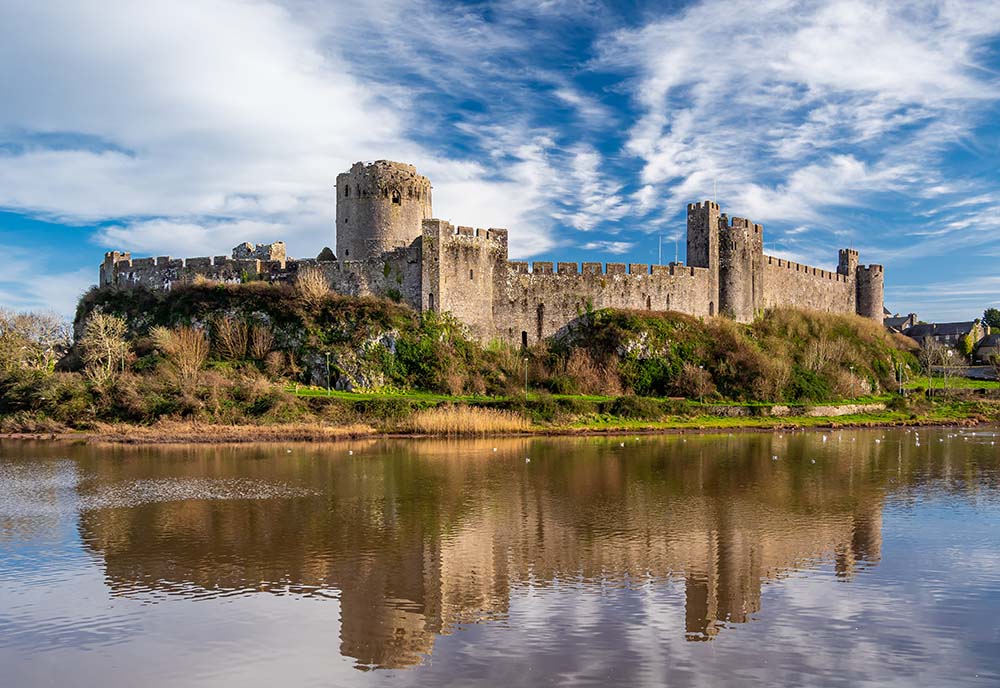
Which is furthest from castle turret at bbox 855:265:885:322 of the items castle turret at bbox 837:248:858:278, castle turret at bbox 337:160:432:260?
castle turret at bbox 337:160:432:260

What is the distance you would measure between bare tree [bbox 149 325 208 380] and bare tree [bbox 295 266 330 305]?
420 centimetres

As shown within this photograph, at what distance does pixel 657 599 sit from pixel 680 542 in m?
3.01

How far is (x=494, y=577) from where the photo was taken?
425 inches

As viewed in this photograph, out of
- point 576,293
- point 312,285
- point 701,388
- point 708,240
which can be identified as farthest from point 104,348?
point 708,240

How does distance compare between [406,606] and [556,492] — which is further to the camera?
[556,492]

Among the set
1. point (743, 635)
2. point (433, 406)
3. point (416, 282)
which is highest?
point (416, 282)

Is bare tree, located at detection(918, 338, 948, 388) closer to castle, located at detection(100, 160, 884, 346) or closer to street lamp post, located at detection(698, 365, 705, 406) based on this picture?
castle, located at detection(100, 160, 884, 346)

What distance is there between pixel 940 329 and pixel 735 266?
4312 cm

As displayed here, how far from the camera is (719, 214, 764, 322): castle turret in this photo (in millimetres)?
41094

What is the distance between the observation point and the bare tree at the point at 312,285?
3231cm

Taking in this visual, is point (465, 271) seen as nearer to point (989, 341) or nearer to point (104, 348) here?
point (104, 348)

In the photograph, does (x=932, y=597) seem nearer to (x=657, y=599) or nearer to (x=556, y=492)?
(x=657, y=599)

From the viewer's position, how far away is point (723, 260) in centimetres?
4119

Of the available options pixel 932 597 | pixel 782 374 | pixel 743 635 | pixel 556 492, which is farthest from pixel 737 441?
pixel 743 635
